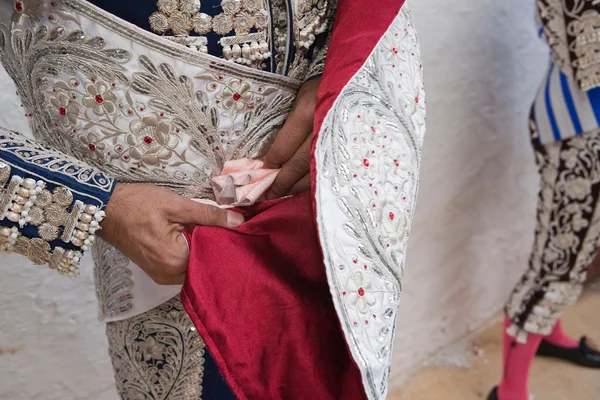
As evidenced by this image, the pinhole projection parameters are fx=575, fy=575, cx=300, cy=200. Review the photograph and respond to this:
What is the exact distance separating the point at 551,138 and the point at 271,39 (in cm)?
75

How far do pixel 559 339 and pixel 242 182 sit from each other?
4.42ft

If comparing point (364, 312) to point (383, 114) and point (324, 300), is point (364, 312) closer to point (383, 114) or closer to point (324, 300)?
point (324, 300)

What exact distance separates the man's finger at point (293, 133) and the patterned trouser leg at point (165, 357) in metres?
0.19

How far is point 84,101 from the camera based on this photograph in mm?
514

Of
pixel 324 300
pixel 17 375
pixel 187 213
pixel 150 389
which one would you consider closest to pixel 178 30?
pixel 187 213

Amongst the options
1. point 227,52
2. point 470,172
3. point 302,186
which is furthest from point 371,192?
point 470,172

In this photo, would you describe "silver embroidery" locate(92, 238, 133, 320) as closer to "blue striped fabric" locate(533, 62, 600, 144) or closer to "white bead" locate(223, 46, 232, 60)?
"white bead" locate(223, 46, 232, 60)

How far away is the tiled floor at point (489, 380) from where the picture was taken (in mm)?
1511

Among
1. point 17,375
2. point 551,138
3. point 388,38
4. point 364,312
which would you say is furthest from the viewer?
point 551,138

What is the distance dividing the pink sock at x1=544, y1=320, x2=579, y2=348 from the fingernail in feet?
4.40

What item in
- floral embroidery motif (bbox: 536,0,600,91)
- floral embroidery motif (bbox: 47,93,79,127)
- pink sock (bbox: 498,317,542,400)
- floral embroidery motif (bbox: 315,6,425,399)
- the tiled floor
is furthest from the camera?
the tiled floor

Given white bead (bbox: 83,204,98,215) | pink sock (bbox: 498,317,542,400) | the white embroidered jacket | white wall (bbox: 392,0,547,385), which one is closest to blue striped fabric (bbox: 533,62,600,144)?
white wall (bbox: 392,0,547,385)

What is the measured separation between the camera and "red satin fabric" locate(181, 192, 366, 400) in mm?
447

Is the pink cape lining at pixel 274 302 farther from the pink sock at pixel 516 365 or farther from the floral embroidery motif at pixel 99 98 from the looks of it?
the pink sock at pixel 516 365
